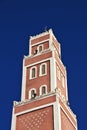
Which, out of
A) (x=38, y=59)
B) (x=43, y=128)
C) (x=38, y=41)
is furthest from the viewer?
(x=38, y=41)

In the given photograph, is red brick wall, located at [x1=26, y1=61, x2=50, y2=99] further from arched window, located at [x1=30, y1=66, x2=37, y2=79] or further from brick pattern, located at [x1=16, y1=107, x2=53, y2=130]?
brick pattern, located at [x1=16, y1=107, x2=53, y2=130]

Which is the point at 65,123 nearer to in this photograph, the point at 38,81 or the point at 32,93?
the point at 32,93

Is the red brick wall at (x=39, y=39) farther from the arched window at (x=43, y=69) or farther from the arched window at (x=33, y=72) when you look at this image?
the arched window at (x=43, y=69)

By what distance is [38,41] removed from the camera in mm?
58219

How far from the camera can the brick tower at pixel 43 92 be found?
4497cm

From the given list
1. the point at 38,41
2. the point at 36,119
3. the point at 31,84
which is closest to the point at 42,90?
the point at 31,84

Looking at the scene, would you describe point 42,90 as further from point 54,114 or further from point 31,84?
point 54,114

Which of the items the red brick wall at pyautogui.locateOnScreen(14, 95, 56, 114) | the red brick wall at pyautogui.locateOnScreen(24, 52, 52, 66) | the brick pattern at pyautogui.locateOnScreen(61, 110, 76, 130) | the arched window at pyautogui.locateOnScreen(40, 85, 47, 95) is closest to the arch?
the arched window at pyautogui.locateOnScreen(40, 85, 47, 95)

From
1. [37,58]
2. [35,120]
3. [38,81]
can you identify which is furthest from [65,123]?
[37,58]

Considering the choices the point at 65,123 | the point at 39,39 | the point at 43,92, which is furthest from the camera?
the point at 39,39

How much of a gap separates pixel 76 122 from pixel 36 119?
6.67 metres

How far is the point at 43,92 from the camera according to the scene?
4931cm

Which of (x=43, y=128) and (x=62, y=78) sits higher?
(x=62, y=78)

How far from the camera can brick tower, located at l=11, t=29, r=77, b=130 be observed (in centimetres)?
4497
